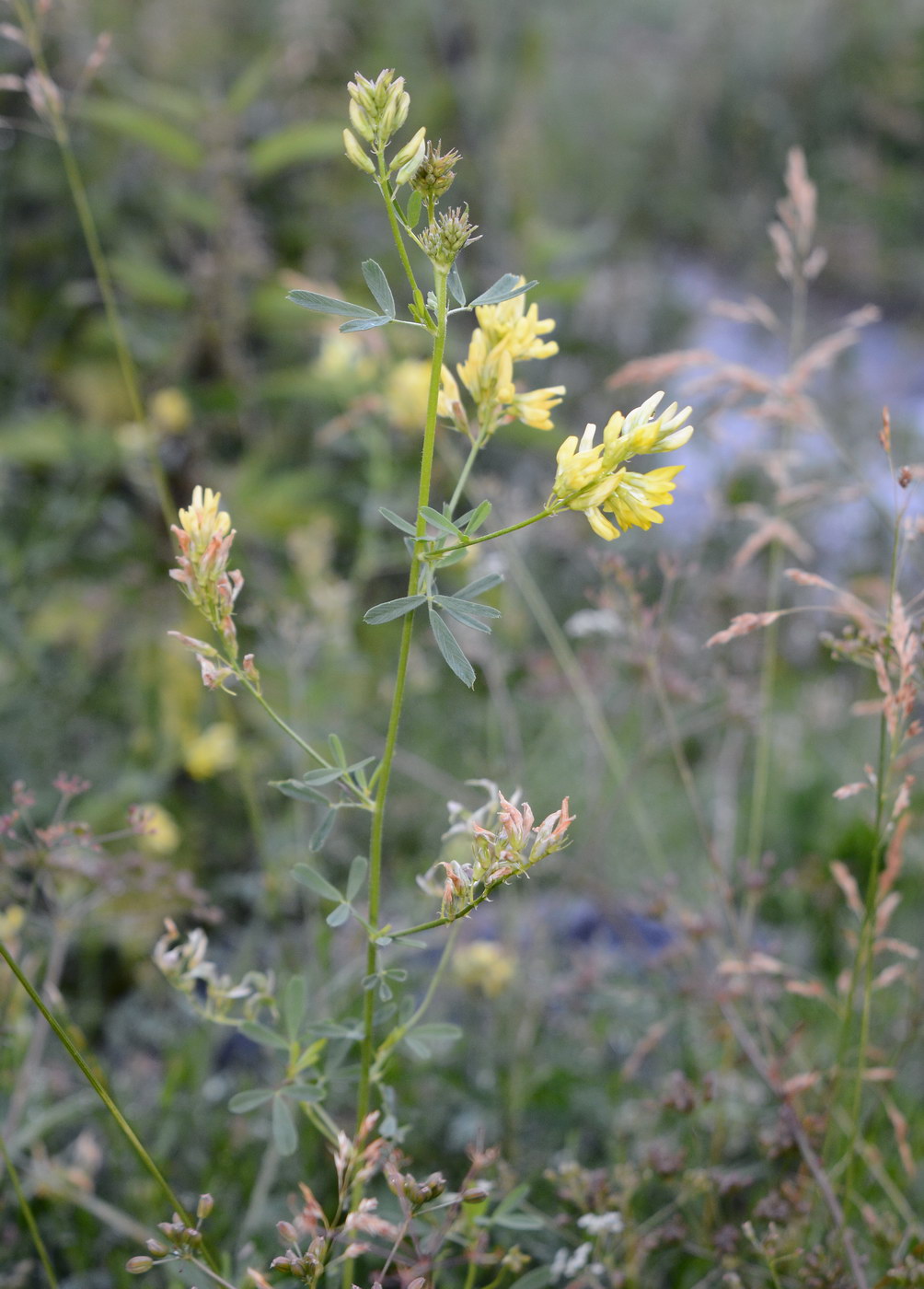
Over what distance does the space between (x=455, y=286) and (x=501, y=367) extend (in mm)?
67

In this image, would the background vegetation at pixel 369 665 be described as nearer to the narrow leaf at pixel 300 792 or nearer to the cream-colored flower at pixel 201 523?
the narrow leaf at pixel 300 792

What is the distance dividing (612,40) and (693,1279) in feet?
26.8

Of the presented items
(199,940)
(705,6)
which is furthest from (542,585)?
(705,6)

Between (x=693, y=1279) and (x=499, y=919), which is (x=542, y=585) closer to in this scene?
(x=499, y=919)

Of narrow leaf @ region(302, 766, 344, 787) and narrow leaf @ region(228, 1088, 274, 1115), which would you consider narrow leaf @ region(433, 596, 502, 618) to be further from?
narrow leaf @ region(228, 1088, 274, 1115)

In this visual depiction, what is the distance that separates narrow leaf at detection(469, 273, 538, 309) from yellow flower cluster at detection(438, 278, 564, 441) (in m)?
0.01

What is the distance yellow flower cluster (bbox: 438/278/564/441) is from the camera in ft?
2.48

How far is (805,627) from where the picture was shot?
11.5 feet

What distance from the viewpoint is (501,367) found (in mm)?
763

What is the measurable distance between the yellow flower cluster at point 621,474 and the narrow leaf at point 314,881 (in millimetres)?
349

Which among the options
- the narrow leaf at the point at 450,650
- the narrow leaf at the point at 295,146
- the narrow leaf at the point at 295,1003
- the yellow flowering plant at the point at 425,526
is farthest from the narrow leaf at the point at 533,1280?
the narrow leaf at the point at 295,146

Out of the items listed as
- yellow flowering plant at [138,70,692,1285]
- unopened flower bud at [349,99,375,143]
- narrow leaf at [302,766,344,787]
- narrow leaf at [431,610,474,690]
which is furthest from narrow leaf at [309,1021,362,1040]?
unopened flower bud at [349,99,375,143]

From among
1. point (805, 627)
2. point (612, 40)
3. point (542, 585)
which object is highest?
point (612, 40)

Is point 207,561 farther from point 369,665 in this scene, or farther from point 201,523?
point 369,665
